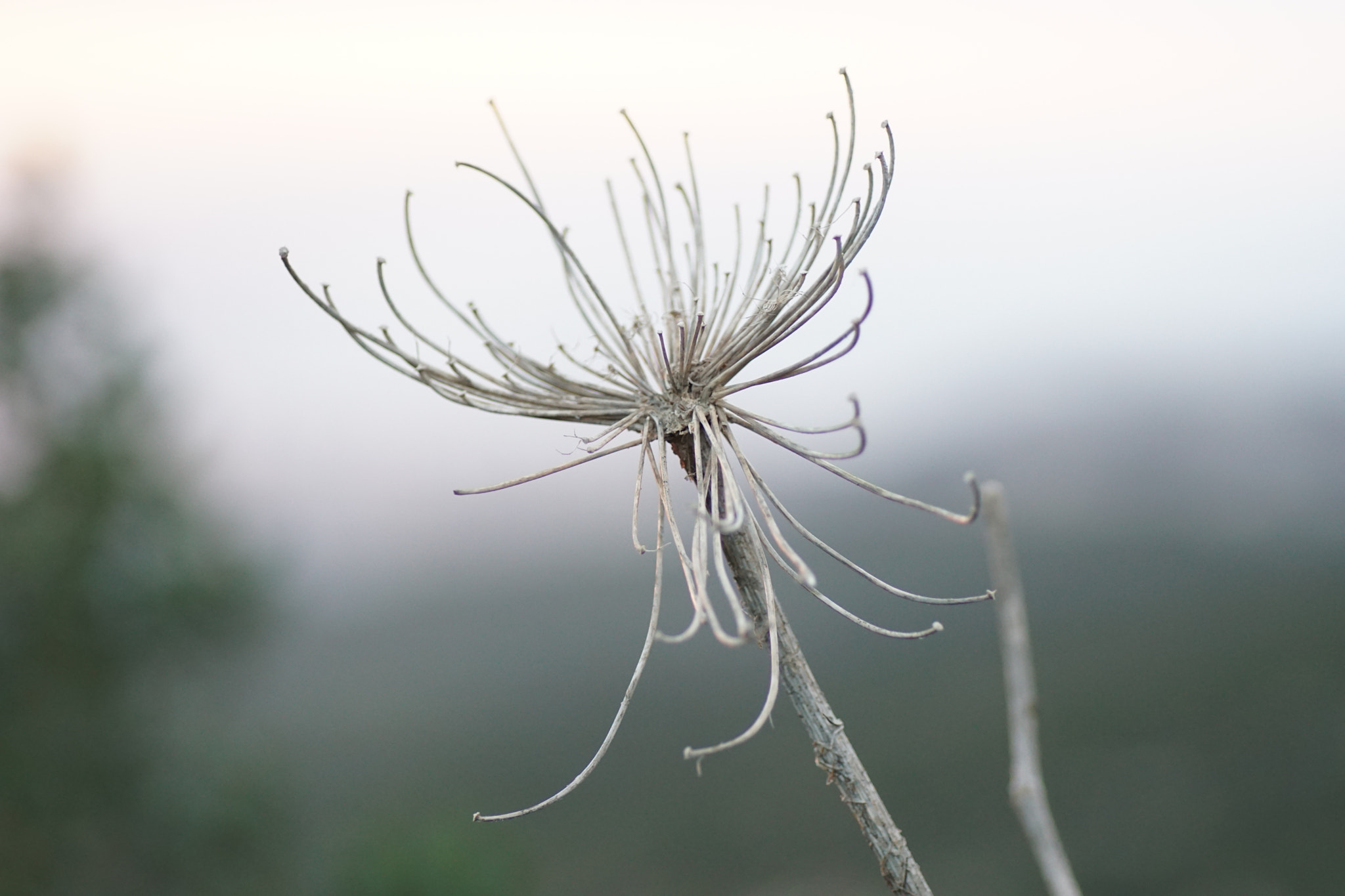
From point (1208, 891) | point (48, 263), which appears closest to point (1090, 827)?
point (1208, 891)

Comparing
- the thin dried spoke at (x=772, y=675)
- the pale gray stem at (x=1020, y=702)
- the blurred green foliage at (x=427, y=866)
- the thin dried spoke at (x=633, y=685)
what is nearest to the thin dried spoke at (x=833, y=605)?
the thin dried spoke at (x=772, y=675)

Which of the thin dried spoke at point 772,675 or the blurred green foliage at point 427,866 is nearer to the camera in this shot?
the thin dried spoke at point 772,675

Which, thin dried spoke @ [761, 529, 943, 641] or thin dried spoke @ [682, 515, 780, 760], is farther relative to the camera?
thin dried spoke @ [761, 529, 943, 641]

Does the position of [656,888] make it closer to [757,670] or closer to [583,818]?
[583,818]

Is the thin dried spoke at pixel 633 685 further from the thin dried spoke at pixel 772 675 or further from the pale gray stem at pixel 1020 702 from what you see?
the pale gray stem at pixel 1020 702

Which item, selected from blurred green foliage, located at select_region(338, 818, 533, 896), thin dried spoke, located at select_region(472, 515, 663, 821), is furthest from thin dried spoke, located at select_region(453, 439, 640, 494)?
blurred green foliage, located at select_region(338, 818, 533, 896)

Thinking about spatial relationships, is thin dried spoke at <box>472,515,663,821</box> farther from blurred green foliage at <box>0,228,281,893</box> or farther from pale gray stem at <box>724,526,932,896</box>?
blurred green foliage at <box>0,228,281,893</box>

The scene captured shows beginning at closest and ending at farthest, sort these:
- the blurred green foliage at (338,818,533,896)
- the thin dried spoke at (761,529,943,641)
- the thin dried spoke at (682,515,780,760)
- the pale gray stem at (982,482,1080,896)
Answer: the pale gray stem at (982,482,1080,896)
the thin dried spoke at (682,515,780,760)
the thin dried spoke at (761,529,943,641)
the blurred green foliage at (338,818,533,896)
